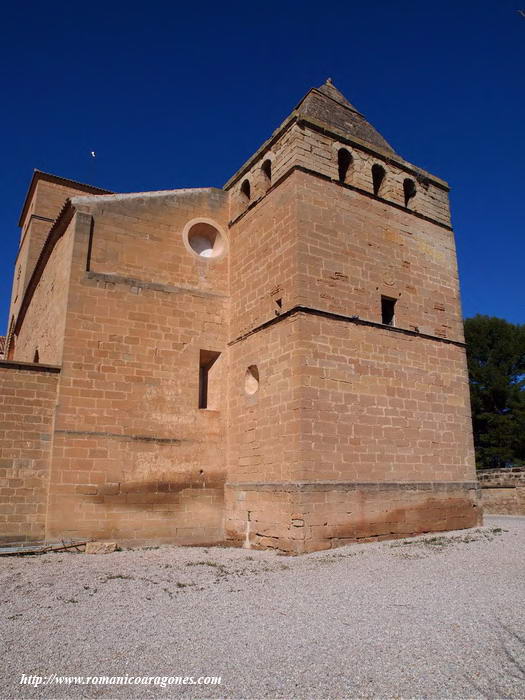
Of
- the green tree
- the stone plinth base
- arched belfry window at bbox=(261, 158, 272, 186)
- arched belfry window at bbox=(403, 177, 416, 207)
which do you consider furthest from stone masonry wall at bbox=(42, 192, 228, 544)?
the green tree

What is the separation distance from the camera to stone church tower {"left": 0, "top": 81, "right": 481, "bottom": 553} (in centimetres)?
913

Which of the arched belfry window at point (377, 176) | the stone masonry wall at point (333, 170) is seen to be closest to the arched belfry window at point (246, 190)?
the stone masonry wall at point (333, 170)

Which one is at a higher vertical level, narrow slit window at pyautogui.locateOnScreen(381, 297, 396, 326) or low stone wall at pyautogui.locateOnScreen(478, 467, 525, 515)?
narrow slit window at pyautogui.locateOnScreen(381, 297, 396, 326)

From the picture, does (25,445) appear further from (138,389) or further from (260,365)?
(260,365)

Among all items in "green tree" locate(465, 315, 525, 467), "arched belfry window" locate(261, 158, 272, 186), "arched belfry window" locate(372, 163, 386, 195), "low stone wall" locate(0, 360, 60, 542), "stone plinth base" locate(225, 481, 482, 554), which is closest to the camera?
"stone plinth base" locate(225, 481, 482, 554)

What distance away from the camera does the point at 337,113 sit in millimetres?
11766

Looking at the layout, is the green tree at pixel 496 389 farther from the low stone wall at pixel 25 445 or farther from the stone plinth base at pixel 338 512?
the low stone wall at pixel 25 445

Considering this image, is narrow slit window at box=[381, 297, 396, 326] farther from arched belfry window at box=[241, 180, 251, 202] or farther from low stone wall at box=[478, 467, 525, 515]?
low stone wall at box=[478, 467, 525, 515]

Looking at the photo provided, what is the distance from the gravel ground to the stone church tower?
1.36 metres

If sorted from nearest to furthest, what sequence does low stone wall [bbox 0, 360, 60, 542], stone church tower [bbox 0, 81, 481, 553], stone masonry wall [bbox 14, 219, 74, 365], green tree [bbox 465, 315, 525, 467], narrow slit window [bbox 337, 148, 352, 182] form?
low stone wall [bbox 0, 360, 60, 542]
stone church tower [bbox 0, 81, 481, 553]
stone masonry wall [bbox 14, 219, 74, 365]
narrow slit window [bbox 337, 148, 352, 182]
green tree [bbox 465, 315, 525, 467]

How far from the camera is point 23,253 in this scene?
19391 millimetres

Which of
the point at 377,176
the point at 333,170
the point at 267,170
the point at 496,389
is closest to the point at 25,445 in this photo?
the point at 267,170

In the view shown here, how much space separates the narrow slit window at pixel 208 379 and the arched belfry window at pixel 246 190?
3663 mm

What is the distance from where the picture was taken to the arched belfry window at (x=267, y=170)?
11352 millimetres
